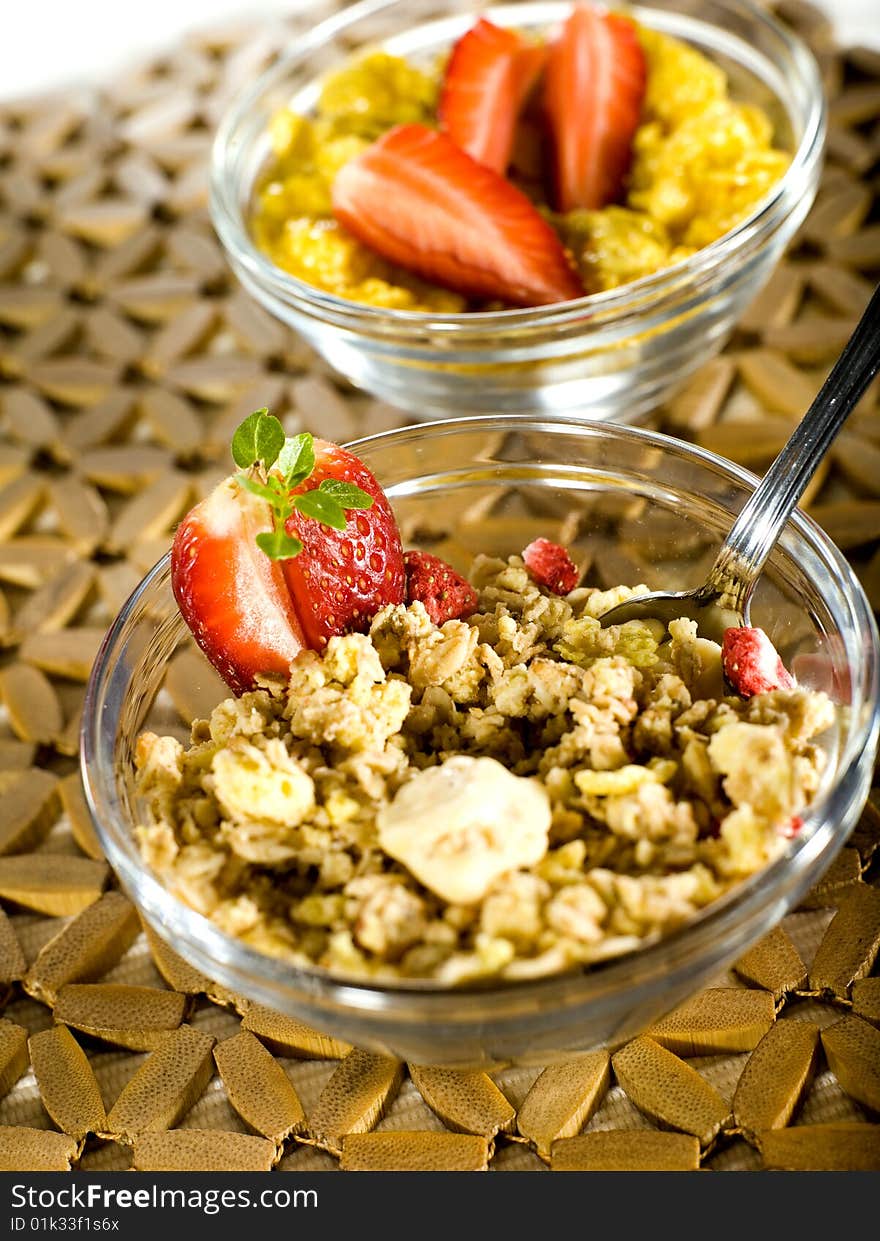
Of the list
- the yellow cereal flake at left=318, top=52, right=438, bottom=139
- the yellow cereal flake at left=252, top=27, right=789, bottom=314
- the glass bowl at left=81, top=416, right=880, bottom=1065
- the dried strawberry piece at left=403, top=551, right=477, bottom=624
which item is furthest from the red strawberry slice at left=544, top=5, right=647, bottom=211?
the dried strawberry piece at left=403, top=551, right=477, bottom=624

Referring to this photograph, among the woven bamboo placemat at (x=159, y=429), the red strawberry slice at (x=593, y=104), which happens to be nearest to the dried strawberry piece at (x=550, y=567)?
the woven bamboo placemat at (x=159, y=429)

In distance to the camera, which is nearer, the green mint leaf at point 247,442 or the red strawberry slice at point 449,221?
the green mint leaf at point 247,442

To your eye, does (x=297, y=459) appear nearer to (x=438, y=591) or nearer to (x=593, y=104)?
(x=438, y=591)

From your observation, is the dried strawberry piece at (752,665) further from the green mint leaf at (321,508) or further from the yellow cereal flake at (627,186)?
the yellow cereal flake at (627,186)

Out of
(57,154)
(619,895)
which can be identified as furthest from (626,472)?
(57,154)

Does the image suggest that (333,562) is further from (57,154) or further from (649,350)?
(57,154)

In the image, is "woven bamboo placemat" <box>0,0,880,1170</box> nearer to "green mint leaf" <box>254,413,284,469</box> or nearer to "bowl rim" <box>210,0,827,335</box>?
"bowl rim" <box>210,0,827,335</box>
